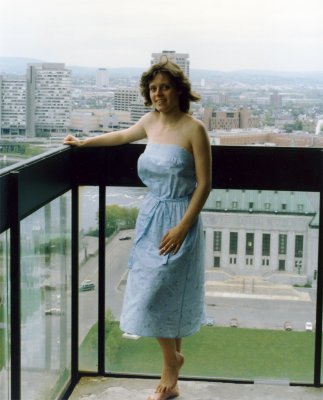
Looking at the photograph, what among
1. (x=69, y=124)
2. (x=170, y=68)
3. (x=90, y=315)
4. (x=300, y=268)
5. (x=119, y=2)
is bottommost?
(x=90, y=315)

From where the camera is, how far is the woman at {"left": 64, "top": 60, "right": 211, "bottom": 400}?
10.4ft

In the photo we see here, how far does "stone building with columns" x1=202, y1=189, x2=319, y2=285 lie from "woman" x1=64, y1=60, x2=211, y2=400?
1.28 feet

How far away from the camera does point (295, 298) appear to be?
376cm

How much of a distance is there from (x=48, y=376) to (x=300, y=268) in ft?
4.02

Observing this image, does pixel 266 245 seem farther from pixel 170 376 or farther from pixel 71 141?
pixel 71 141

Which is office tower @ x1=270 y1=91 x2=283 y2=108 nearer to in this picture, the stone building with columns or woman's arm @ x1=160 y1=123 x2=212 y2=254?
the stone building with columns

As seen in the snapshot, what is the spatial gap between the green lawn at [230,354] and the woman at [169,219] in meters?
0.38

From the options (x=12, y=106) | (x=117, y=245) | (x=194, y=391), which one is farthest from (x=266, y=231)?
(x=12, y=106)

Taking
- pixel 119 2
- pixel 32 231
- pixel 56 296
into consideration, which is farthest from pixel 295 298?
pixel 119 2

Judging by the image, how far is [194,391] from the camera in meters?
Answer: 3.71

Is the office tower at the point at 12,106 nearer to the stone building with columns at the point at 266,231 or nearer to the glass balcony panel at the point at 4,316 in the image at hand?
the glass balcony panel at the point at 4,316

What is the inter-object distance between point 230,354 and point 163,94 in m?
1.33

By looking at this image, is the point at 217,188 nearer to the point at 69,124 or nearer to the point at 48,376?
the point at 69,124

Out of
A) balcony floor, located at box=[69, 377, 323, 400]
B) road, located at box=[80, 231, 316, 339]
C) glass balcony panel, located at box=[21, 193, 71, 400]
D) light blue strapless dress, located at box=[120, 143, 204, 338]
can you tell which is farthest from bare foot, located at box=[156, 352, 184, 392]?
glass balcony panel, located at box=[21, 193, 71, 400]
